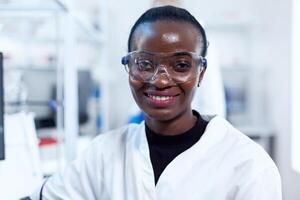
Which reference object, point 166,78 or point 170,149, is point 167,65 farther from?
point 170,149

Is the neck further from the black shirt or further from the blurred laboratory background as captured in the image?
the blurred laboratory background

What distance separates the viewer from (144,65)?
0.82 meters

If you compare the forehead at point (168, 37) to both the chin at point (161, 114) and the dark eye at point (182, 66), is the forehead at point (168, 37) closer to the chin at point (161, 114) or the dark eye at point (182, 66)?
the dark eye at point (182, 66)

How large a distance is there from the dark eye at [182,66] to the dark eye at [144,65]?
0.18 ft

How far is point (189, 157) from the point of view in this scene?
0.82 meters

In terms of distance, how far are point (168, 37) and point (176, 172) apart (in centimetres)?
30

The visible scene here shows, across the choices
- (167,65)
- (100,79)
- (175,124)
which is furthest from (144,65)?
(100,79)

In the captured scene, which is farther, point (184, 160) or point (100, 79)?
point (100, 79)

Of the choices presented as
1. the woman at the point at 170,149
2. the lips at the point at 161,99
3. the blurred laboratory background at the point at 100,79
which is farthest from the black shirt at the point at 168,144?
the blurred laboratory background at the point at 100,79

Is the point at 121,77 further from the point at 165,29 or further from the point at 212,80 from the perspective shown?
the point at 165,29

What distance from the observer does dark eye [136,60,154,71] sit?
2.66ft

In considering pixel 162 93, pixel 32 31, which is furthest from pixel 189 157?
pixel 32 31

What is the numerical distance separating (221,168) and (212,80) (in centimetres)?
88

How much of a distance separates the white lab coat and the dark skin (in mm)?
95
